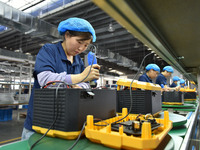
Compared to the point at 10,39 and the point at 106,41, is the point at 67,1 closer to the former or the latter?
the point at 106,41

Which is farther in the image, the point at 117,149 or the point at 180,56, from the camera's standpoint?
the point at 180,56

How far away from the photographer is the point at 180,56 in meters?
1.10

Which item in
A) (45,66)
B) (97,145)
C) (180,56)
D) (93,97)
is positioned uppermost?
(180,56)

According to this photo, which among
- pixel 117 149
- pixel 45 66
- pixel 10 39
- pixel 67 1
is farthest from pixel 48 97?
pixel 10 39

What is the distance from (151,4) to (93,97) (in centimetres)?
39

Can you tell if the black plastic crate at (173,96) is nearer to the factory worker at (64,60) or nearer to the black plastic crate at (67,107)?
the factory worker at (64,60)

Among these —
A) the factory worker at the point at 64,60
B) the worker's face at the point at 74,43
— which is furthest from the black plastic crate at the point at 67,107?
the worker's face at the point at 74,43

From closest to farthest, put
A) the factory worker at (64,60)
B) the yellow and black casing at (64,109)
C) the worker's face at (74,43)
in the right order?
the yellow and black casing at (64,109) → the factory worker at (64,60) → the worker's face at (74,43)

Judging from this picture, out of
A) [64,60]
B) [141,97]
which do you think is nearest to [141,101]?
[141,97]

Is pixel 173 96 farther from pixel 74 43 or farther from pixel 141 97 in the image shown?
pixel 74 43

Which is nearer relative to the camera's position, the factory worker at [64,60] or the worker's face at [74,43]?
the factory worker at [64,60]

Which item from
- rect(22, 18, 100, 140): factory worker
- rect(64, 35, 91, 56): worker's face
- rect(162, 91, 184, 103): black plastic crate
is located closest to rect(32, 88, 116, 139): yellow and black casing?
rect(22, 18, 100, 140): factory worker

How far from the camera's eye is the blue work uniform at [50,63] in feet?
2.23

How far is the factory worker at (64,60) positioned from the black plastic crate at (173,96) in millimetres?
1693
